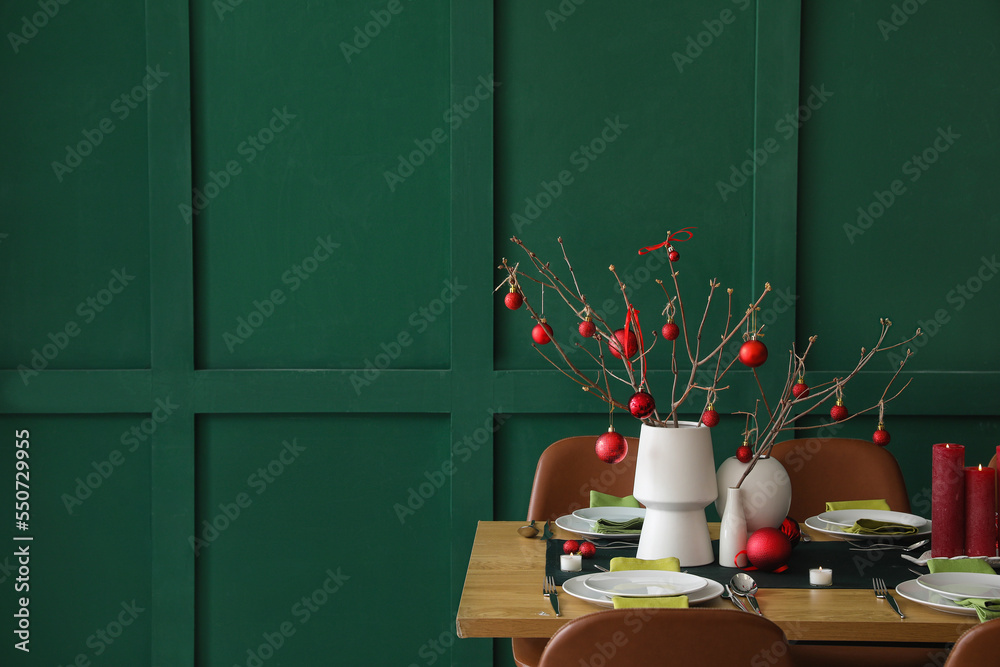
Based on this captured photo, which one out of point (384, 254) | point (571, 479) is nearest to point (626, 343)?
point (571, 479)

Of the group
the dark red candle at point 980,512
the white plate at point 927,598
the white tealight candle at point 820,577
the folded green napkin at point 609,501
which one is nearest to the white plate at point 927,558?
the dark red candle at point 980,512

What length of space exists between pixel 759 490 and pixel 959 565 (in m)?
0.36

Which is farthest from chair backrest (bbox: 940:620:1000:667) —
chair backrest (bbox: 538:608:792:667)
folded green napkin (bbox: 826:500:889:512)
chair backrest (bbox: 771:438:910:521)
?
chair backrest (bbox: 771:438:910:521)

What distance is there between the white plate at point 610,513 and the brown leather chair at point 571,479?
222 millimetres

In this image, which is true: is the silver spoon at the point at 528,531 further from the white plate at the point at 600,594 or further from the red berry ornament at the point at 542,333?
the red berry ornament at the point at 542,333

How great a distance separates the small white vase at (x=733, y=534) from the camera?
5.17 ft

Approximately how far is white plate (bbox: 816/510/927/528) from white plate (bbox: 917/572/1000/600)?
1.20 feet

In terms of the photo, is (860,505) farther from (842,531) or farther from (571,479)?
(571,479)

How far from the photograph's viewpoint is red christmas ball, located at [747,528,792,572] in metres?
1.52

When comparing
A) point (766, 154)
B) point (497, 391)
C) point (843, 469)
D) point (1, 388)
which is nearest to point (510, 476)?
point (497, 391)

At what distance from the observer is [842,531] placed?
5.73ft

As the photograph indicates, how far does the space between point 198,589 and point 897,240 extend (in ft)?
7.64

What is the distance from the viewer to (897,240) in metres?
2.50

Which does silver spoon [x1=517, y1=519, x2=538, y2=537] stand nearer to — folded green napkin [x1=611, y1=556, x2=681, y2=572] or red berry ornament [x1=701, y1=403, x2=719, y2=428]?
folded green napkin [x1=611, y1=556, x2=681, y2=572]
